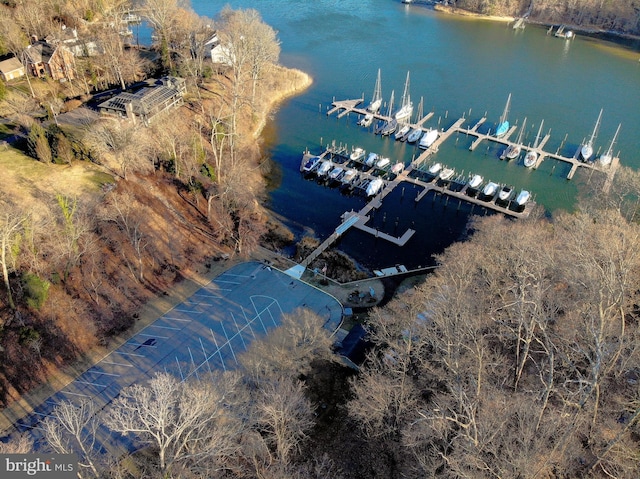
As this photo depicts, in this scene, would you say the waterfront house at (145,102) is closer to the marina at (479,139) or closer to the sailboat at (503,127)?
the marina at (479,139)

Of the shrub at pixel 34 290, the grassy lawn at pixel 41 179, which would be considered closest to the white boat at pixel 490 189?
the grassy lawn at pixel 41 179

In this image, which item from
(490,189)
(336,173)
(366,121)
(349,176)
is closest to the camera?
(490,189)

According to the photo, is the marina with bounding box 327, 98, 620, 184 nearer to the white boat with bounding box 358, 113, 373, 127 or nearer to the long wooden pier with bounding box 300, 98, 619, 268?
the long wooden pier with bounding box 300, 98, 619, 268

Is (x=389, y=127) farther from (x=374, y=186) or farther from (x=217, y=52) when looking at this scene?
(x=217, y=52)

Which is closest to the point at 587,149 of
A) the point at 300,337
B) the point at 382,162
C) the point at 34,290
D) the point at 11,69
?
the point at 382,162

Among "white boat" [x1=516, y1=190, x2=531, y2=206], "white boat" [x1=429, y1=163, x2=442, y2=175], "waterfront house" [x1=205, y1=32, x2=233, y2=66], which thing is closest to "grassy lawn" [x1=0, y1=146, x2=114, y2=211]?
"waterfront house" [x1=205, y1=32, x2=233, y2=66]
